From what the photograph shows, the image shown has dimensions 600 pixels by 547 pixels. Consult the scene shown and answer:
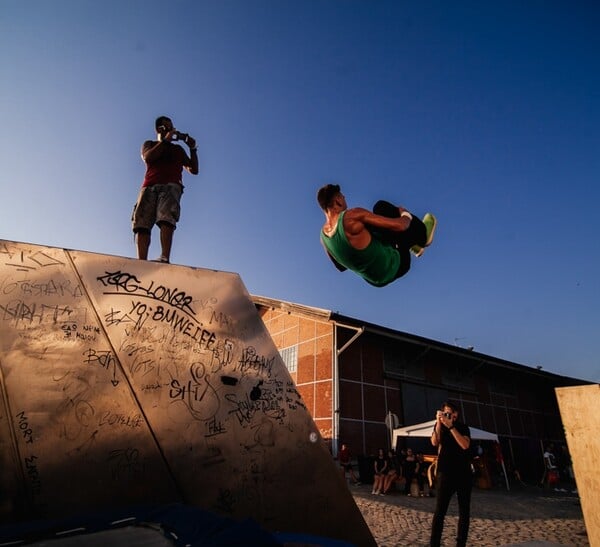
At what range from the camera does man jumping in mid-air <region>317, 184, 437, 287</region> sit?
2.97 meters

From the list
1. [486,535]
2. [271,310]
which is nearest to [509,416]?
[271,310]

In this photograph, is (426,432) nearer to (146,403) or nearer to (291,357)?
(291,357)

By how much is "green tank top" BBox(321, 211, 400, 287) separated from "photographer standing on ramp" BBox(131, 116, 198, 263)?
1.72 metres

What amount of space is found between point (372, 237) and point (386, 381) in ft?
50.0

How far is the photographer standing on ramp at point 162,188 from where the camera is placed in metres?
3.86

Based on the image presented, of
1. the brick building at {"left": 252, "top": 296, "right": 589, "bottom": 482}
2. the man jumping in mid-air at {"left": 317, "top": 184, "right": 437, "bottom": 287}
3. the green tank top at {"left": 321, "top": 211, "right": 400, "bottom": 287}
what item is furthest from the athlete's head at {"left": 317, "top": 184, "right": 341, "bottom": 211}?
the brick building at {"left": 252, "top": 296, "right": 589, "bottom": 482}

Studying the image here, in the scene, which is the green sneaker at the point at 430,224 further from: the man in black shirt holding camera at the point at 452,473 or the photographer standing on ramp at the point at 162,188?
the photographer standing on ramp at the point at 162,188

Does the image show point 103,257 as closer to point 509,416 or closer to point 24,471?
point 24,471

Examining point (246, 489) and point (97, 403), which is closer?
point (97, 403)

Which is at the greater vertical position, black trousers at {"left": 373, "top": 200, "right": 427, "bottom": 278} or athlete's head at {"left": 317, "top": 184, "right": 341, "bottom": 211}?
athlete's head at {"left": 317, "top": 184, "right": 341, "bottom": 211}

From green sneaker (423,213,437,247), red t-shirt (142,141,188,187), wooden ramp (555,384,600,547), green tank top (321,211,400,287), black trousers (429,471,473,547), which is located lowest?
black trousers (429,471,473,547)

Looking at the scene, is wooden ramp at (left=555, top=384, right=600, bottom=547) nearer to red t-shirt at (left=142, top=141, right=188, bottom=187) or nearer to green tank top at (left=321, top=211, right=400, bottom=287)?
green tank top at (left=321, top=211, right=400, bottom=287)

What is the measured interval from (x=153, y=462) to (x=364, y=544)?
1814 millimetres

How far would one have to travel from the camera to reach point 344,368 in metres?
16.2
